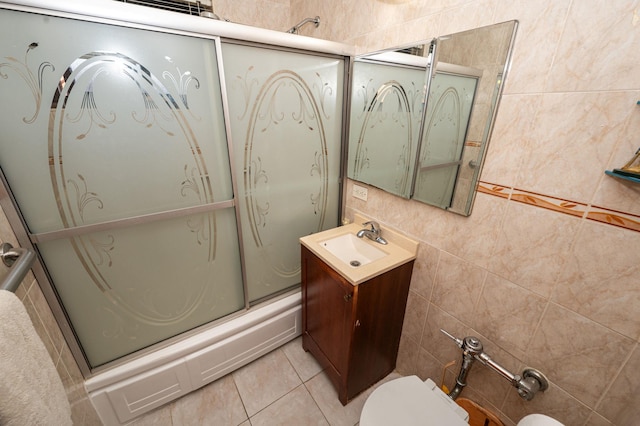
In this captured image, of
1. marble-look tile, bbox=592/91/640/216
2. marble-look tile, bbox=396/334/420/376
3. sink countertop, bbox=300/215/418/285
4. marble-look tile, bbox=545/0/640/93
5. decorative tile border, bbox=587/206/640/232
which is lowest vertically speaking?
marble-look tile, bbox=396/334/420/376

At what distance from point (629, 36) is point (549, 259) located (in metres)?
0.66

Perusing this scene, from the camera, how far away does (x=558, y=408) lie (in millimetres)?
920

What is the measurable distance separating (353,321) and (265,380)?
32.2 inches

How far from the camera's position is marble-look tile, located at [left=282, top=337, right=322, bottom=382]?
1.60m

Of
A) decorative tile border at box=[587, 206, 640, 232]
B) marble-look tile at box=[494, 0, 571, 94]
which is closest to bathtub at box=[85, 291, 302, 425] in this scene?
decorative tile border at box=[587, 206, 640, 232]

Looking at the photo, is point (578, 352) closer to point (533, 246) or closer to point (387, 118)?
point (533, 246)

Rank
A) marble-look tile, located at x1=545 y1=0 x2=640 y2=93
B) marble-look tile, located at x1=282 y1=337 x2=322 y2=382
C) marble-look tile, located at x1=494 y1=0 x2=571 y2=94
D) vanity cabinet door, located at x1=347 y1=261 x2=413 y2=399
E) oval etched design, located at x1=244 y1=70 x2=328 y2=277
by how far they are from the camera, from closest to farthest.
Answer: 1. marble-look tile, located at x1=545 y1=0 x2=640 y2=93
2. marble-look tile, located at x1=494 y1=0 x2=571 y2=94
3. vanity cabinet door, located at x1=347 y1=261 x2=413 y2=399
4. oval etched design, located at x1=244 y1=70 x2=328 y2=277
5. marble-look tile, located at x1=282 y1=337 x2=322 y2=382

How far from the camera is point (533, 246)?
90 cm

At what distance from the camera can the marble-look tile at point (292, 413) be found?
1.34 metres

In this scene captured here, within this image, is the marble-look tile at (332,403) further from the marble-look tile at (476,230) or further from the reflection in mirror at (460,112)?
the reflection in mirror at (460,112)

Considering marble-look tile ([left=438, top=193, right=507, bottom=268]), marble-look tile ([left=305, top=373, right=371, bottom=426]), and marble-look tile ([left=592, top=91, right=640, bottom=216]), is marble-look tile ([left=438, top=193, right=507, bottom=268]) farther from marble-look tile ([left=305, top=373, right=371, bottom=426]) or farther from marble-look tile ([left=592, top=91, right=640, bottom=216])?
marble-look tile ([left=305, top=373, right=371, bottom=426])

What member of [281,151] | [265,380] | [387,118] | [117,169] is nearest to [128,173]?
[117,169]

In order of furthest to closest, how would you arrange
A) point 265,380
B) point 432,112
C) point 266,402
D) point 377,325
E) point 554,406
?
point 265,380 → point 266,402 → point 377,325 → point 432,112 → point 554,406

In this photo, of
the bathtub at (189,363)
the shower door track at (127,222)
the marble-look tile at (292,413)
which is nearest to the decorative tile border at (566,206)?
the shower door track at (127,222)
